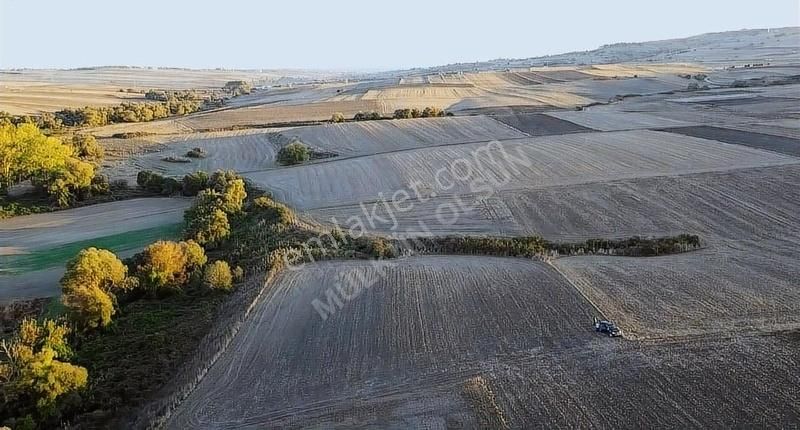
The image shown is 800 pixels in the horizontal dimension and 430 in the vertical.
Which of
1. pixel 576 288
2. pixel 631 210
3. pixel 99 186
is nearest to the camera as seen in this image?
pixel 576 288

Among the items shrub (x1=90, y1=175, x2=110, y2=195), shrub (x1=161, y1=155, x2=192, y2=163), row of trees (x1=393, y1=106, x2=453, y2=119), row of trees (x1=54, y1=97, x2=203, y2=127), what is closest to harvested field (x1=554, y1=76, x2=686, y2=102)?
row of trees (x1=393, y1=106, x2=453, y2=119)

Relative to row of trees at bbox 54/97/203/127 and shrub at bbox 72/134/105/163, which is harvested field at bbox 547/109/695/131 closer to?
shrub at bbox 72/134/105/163

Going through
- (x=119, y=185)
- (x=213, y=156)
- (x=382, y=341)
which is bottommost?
(x=382, y=341)

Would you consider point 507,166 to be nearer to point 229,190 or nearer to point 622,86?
point 229,190

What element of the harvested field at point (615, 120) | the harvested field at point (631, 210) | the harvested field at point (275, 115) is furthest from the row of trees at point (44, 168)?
the harvested field at point (615, 120)

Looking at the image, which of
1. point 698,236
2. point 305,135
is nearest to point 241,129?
point 305,135

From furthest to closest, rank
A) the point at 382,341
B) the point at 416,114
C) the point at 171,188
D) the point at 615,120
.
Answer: the point at 416,114 → the point at 615,120 → the point at 171,188 → the point at 382,341

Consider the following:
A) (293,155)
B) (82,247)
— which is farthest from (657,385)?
(293,155)
